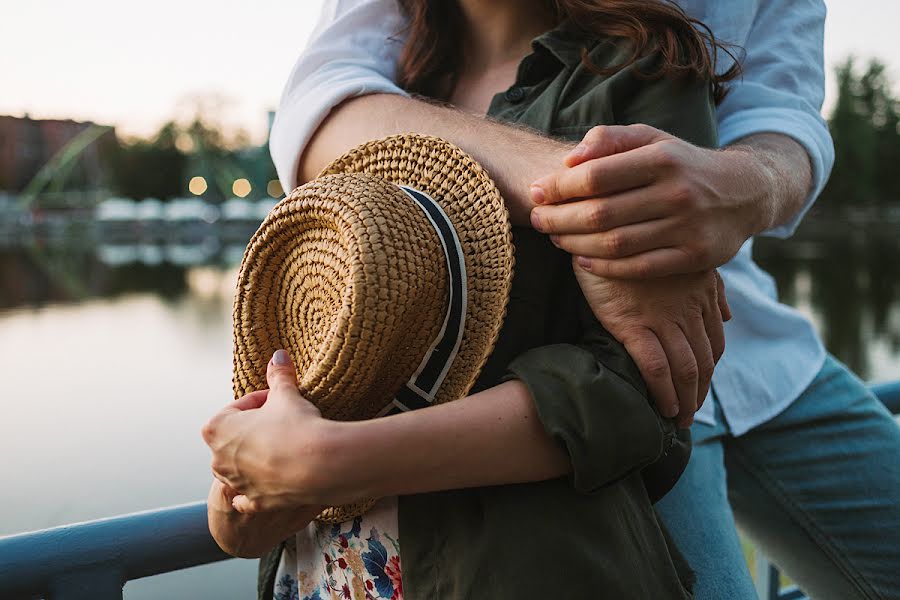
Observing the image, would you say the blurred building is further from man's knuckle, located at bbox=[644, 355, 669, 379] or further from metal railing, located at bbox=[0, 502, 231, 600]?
man's knuckle, located at bbox=[644, 355, 669, 379]

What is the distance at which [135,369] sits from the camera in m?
15.1

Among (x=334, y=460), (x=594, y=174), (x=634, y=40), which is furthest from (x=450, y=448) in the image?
(x=634, y=40)

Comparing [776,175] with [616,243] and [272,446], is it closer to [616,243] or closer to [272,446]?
[616,243]

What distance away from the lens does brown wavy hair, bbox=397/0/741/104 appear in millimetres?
1015

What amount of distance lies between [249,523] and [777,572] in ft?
4.36

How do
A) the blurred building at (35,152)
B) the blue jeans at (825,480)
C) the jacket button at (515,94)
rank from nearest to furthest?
the jacket button at (515,94)
the blue jeans at (825,480)
the blurred building at (35,152)

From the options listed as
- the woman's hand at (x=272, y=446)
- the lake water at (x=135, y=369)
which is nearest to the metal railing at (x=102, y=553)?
the woman's hand at (x=272, y=446)

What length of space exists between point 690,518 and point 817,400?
14.6 inches

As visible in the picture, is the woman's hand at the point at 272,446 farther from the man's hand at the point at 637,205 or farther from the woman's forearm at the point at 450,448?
the man's hand at the point at 637,205

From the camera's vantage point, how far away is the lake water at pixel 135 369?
29.2 feet

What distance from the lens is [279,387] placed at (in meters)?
0.89

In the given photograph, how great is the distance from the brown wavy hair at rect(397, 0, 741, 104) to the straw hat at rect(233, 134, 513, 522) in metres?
0.29

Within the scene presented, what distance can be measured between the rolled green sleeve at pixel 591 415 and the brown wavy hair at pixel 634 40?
0.41 m

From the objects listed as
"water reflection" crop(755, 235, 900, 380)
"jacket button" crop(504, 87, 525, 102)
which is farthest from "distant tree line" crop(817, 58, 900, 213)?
"jacket button" crop(504, 87, 525, 102)
